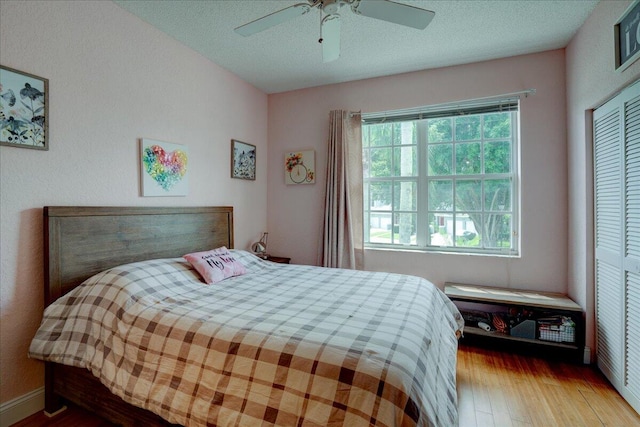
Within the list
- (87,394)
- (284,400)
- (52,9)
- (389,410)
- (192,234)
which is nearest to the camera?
(389,410)

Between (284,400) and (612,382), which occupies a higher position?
(284,400)

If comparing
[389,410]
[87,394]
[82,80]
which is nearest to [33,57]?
[82,80]

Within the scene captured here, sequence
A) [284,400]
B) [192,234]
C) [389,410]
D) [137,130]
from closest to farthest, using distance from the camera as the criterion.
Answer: [389,410]
[284,400]
[137,130]
[192,234]

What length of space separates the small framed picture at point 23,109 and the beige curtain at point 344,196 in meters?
2.32

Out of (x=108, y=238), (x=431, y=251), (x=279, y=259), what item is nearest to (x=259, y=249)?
(x=279, y=259)

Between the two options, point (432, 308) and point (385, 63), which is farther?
point (385, 63)

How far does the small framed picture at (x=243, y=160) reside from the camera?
320 cm

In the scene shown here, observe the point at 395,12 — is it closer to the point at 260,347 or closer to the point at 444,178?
→ the point at 260,347

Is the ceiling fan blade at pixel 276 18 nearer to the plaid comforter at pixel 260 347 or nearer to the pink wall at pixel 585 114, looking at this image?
the plaid comforter at pixel 260 347

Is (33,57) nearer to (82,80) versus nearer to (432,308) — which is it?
(82,80)

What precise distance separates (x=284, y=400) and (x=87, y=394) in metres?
1.31

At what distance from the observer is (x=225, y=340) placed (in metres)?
1.27

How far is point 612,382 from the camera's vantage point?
2.03 meters

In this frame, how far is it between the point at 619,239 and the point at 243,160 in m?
3.22
